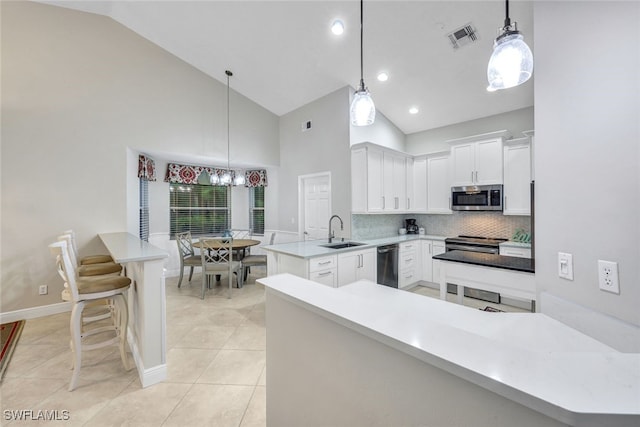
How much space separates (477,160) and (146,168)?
18.8 ft

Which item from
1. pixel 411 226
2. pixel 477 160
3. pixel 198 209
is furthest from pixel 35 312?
pixel 477 160

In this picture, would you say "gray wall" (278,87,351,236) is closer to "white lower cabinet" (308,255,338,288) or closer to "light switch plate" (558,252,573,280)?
"white lower cabinet" (308,255,338,288)

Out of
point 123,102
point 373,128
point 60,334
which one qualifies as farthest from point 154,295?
point 373,128

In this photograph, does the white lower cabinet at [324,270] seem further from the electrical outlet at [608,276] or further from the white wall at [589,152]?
the electrical outlet at [608,276]

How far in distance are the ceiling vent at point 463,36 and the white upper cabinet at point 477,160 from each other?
→ 1447mm

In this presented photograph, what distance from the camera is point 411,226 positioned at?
5.24 meters

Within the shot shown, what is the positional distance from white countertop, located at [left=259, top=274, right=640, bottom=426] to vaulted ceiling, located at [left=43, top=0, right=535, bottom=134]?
10.7ft

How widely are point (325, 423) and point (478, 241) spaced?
394 cm

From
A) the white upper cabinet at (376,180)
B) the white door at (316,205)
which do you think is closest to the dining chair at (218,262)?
the white door at (316,205)

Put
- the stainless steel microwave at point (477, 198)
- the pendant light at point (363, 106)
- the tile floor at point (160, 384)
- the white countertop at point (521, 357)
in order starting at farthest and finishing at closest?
the stainless steel microwave at point (477, 198) < the pendant light at point (363, 106) < the tile floor at point (160, 384) < the white countertop at point (521, 357)

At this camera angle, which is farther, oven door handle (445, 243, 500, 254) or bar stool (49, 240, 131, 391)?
oven door handle (445, 243, 500, 254)

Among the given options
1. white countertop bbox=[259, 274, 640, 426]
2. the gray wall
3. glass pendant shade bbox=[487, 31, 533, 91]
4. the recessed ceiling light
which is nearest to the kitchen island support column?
white countertop bbox=[259, 274, 640, 426]

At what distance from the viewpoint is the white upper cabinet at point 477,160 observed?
3.86 m

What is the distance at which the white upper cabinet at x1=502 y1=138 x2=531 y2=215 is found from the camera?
362 cm
